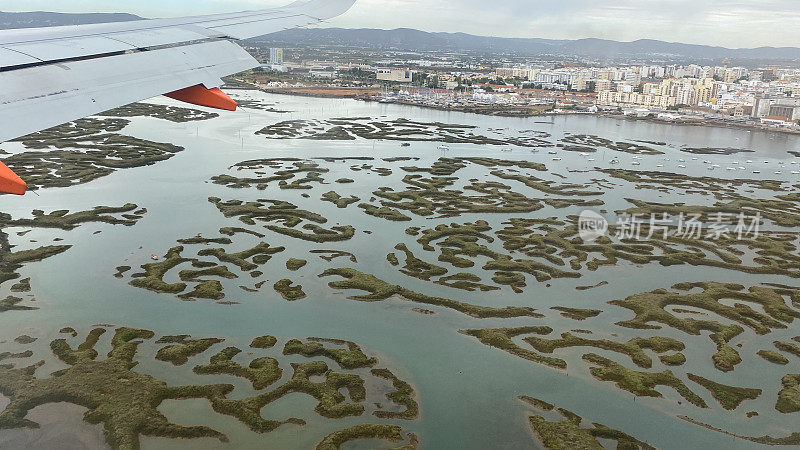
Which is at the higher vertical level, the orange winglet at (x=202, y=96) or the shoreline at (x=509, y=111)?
the orange winglet at (x=202, y=96)

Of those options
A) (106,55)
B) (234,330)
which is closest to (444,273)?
(234,330)

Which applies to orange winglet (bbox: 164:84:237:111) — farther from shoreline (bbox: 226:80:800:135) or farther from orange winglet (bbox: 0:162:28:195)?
shoreline (bbox: 226:80:800:135)

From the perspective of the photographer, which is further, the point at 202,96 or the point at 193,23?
the point at 193,23

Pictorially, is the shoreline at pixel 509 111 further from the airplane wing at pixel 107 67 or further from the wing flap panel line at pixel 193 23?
the airplane wing at pixel 107 67

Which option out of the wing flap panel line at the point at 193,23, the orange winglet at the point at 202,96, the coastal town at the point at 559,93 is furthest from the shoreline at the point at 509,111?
the orange winglet at the point at 202,96

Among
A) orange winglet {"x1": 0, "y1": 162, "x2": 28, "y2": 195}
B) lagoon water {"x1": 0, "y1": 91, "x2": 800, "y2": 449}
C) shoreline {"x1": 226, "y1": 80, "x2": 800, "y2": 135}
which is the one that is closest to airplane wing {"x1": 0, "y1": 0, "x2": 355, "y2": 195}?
orange winglet {"x1": 0, "y1": 162, "x2": 28, "y2": 195}

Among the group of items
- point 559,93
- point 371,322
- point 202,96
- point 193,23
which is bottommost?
point 371,322

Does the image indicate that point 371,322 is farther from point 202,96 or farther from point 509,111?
point 509,111

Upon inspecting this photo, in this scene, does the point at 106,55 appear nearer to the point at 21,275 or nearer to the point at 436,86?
the point at 21,275

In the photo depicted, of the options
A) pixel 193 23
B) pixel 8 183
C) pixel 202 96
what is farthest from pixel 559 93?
pixel 8 183
